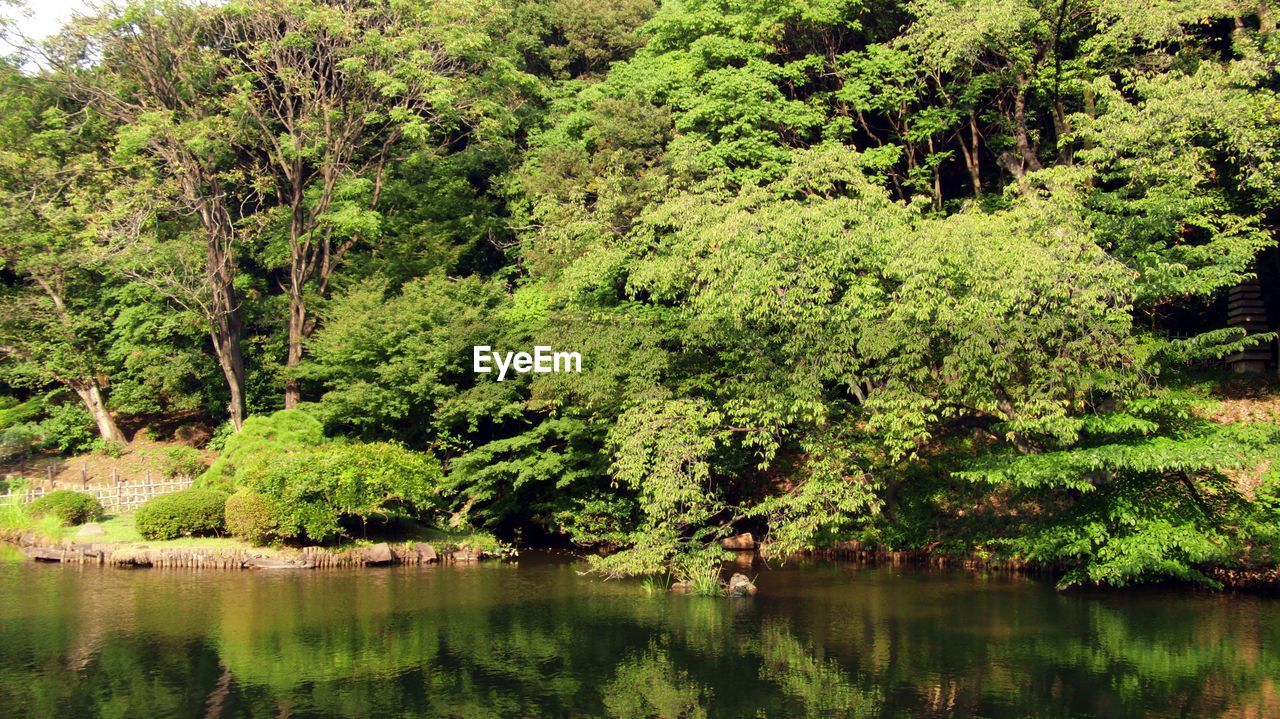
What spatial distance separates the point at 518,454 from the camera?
24750mm

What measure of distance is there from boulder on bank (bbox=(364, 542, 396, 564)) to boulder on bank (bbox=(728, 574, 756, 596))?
8.59 meters

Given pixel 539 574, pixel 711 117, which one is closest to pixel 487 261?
pixel 711 117

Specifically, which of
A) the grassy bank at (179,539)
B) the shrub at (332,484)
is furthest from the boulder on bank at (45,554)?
the shrub at (332,484)

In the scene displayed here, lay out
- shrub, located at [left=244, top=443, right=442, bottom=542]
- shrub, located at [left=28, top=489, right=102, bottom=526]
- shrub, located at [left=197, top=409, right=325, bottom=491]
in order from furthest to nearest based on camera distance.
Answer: shrub, located at [left=197, top=409, right=325, bottom=491] < shrub, located at [left=28, top=489, right=102, bottom=526] < shrub, located at [left=244, top=443, right=442, bottom=542]

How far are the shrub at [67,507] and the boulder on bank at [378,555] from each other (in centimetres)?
783

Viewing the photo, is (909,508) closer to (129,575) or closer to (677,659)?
(677,659)

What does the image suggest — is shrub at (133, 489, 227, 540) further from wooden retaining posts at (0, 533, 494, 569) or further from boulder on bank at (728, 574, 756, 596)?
boulder on bank at (728, 574, 756, 596)

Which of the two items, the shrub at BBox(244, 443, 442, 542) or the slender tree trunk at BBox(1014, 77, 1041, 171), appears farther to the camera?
the slender tree trunk at BBox(1014, 77, 1041, 171)

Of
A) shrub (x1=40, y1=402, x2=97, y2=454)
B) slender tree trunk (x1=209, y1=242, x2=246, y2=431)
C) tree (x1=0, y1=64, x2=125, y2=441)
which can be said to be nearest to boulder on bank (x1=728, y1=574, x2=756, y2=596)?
slender tree trunk (x1=209, y1=242, x2=246, y2=431)

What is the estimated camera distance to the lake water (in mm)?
12570

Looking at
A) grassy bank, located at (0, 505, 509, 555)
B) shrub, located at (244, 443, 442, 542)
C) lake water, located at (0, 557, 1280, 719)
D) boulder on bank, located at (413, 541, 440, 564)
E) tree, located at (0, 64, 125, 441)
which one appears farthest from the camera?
tree, located at (0, 64, 125, 441)

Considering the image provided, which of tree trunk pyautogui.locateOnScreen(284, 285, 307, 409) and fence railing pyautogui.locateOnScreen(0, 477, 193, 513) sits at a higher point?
tree trunk pyautogui.locateOnScreen(284, 285, 307, 409)

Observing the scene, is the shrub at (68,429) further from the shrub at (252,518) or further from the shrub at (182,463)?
the shrub at (252,518)

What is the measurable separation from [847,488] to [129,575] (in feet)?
51.5
